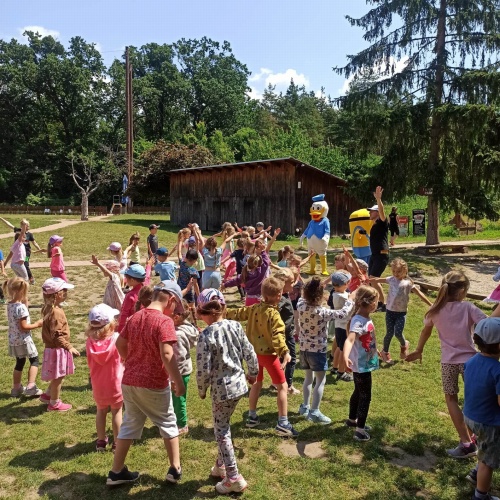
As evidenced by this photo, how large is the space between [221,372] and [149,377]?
1.95ft

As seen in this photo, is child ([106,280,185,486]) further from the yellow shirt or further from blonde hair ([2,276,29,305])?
blonde hair ([2,276,29,305])

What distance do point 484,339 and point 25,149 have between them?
6291 centimetres

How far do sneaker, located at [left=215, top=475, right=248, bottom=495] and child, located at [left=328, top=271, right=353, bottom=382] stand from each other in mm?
2149

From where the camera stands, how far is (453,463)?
4.56m

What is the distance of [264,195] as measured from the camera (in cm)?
2758

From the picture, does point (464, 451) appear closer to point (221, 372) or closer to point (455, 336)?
point (455, 336)

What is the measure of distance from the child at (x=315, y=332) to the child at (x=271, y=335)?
0.38 meters

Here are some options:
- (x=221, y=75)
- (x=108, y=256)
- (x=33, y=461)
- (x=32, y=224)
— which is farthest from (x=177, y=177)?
(x=221, y=75)

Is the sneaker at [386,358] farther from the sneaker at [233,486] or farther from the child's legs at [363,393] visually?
the sneaker at [233,486]

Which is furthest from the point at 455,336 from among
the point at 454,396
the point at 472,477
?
the point at 472,477

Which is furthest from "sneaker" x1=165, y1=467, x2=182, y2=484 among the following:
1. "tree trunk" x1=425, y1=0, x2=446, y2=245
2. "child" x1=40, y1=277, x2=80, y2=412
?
"tree trunk" x1=425, y1=0, x2=446, y2=245

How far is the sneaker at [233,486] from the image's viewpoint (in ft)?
13.1

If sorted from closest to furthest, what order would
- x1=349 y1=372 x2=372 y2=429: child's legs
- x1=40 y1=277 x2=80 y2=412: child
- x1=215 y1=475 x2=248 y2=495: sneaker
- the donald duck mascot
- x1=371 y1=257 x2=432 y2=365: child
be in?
x1=215 y1=475 x2=248 y2=495: sneaker → x1=349 y1=372 x2=372 y2=429: child's legs → x1=40 y1=277 x2=80 y2=412: child → x1=371 y1=257 x2=432 y2=365: child → the donald duck mascot

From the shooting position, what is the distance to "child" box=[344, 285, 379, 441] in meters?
4.80
